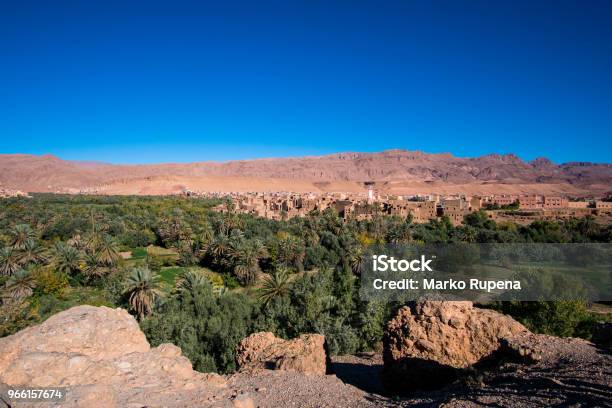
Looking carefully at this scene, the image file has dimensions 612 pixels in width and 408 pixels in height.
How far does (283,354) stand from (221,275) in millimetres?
18493

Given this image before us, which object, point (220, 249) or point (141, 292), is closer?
point (141, 292)

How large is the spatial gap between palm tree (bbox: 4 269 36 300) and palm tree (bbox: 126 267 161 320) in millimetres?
5064

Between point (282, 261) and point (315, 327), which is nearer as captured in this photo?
point (315, 327)

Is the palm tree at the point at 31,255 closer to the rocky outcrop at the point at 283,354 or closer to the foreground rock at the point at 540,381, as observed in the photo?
the rocky outcrop at the point at 283,354

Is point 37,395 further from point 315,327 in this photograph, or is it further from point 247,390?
point 315,327

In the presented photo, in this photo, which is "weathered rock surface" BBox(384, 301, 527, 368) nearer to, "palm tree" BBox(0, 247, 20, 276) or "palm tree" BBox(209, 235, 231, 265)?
"palm tree" BBox(209, 235, 231, 265)

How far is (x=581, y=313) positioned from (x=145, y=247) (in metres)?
30.1

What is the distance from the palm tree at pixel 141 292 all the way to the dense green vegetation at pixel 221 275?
0.12 feet

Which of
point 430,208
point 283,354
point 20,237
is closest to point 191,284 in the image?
point 283,354

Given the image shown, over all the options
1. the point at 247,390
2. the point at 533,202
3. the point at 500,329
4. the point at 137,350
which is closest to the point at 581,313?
the point at 500,329

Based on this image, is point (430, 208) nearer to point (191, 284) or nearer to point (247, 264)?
point (247, 264)

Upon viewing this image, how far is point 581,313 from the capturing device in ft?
43.6

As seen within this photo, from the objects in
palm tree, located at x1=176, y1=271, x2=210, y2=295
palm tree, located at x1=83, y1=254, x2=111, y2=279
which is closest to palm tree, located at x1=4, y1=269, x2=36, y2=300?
palm tree, located at x1=83, y1=254, x2=111, y2=279

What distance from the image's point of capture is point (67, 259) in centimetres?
2314
